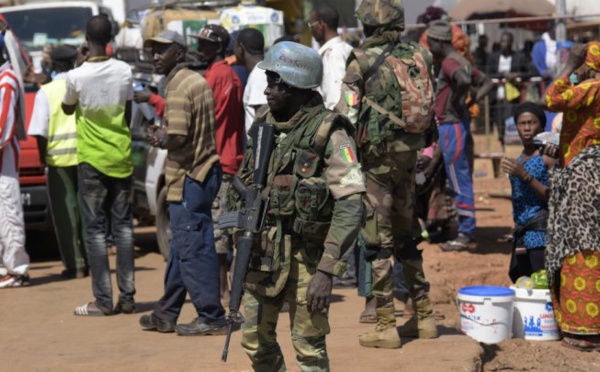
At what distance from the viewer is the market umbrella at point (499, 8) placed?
2261 cm

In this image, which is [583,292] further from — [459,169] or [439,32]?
[439,32]

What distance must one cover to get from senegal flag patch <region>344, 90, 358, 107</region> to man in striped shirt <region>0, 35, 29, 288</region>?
14.5ft

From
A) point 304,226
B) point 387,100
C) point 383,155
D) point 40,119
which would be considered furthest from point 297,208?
point 40,119

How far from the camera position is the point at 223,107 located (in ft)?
30.6

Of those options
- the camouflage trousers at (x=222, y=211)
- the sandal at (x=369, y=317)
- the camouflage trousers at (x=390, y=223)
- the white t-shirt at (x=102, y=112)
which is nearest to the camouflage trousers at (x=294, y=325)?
the camouflage trousers at (x=390, y=223)

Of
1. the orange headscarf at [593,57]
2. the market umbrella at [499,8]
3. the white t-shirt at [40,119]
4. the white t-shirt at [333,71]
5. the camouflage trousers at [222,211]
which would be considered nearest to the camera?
the orange headscarf at [593,57]

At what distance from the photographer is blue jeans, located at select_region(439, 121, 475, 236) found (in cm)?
1204

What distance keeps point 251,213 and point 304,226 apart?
266 millimetres

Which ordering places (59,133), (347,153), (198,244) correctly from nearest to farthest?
(347,153)
(198,244)
(59,133)

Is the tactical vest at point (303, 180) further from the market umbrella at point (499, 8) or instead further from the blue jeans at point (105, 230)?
the market umbrella at point (499, 8)

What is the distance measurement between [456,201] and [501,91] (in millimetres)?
5239

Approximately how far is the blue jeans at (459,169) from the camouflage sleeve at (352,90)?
458 cm

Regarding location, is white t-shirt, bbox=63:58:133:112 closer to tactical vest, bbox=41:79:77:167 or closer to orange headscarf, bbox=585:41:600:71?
tactical vest, bbox=41:79:77:167

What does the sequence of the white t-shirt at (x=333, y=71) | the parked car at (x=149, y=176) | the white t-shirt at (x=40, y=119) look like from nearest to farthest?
the white t-shirt at (x=333, y=71) → the white t-shirt at (x=40, y=119) → the parked car at (x=149, y=176)
